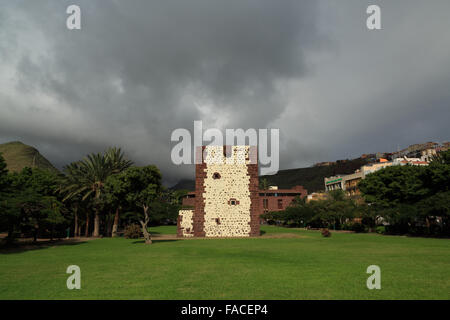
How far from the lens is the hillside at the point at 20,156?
135 metres

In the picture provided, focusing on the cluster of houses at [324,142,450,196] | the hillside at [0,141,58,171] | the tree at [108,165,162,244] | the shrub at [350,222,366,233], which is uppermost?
the hillside at [0,141,58,171]

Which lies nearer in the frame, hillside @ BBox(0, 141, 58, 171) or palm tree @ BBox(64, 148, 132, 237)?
palm tree @ BBox(64, 148, 132, 237)

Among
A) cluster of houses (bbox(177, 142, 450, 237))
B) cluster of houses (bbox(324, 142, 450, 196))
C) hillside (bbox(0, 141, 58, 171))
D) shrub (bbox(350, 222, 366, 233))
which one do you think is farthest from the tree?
hillside (bbox(0, 141, 58, 171))

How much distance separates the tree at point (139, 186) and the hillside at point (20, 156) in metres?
130

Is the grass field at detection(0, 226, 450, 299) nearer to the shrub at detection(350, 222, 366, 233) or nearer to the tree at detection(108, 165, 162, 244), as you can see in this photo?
the tree at detection(108, 165, 162, 244)

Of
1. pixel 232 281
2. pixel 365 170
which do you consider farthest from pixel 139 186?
pixel 365 170

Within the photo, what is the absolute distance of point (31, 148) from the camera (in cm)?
16112

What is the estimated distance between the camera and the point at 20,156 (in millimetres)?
145750

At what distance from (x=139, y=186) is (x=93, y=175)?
1362cm

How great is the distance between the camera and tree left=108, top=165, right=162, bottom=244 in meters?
24.7

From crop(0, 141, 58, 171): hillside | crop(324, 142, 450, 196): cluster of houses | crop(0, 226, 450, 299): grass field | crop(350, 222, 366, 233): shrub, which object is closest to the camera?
crop(0, 226, 450, 299): grass field

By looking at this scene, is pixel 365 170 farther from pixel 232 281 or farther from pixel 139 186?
pixel 232 281

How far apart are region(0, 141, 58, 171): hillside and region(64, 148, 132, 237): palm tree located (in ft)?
377

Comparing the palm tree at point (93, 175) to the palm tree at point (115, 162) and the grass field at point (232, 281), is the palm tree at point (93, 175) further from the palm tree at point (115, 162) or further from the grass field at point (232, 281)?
the grass field at point (232, 281)
